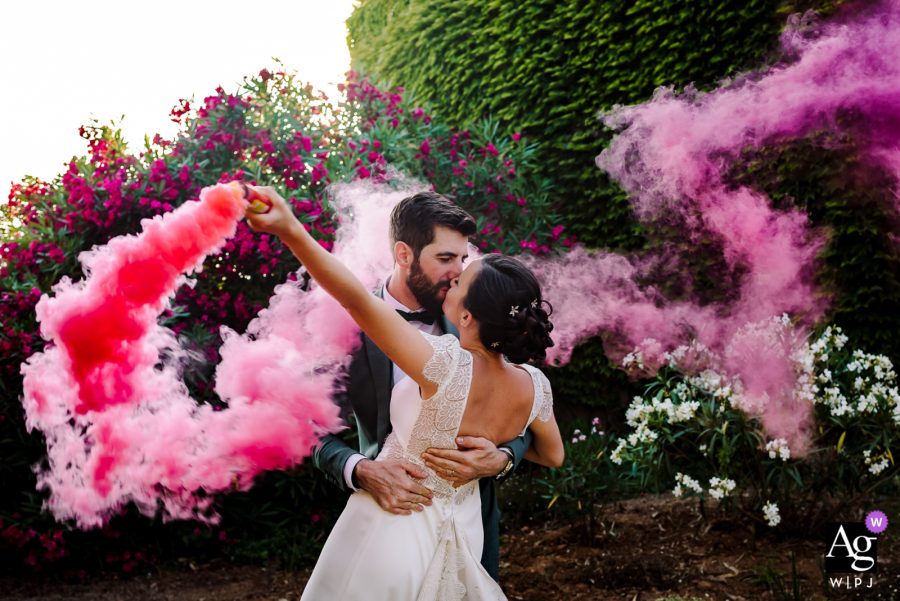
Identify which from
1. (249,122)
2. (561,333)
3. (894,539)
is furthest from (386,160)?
(894,539)

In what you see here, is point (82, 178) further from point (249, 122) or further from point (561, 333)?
point (561, 333)

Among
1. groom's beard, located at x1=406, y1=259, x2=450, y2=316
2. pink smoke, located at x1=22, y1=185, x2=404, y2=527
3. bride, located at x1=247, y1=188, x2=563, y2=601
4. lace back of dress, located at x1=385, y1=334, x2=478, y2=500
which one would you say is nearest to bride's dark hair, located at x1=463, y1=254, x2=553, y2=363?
bride, located at x1=247, y1=188, x2=563, y2=601

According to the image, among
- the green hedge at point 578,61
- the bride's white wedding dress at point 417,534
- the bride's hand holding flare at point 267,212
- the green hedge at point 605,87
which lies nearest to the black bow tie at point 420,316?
the bride's white wedding dress at point 417,534

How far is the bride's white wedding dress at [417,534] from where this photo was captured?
7.50 feet

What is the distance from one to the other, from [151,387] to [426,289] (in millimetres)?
1031

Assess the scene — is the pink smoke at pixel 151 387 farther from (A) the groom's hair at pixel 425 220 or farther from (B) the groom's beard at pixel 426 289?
(A) the groom's hair at pixel 425 220

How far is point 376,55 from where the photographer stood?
9.19m

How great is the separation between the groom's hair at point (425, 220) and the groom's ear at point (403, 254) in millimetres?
15

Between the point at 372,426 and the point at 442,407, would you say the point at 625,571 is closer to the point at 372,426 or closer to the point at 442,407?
the point at 372,426

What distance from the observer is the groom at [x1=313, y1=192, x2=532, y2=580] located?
234 centimetres

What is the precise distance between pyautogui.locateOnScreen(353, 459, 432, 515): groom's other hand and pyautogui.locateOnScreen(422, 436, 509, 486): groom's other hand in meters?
0.06

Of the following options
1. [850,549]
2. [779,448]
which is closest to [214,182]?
[779,448]

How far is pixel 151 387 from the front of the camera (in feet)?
9.26

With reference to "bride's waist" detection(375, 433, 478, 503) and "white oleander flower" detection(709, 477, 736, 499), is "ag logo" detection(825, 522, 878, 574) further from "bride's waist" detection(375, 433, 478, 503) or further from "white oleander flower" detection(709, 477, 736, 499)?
"bride's waist" detection(375, 433, 478, 503)
